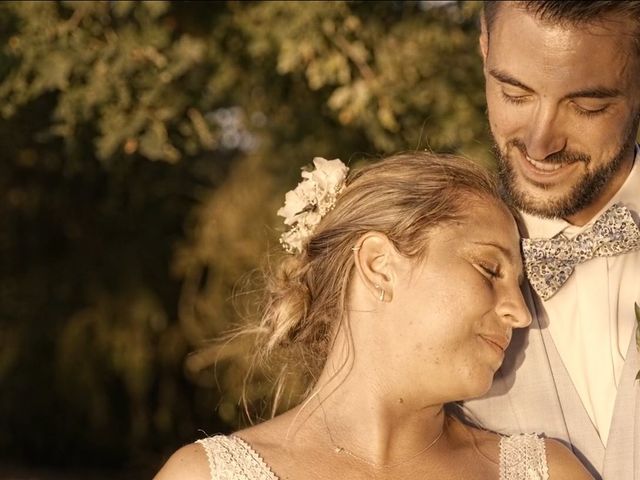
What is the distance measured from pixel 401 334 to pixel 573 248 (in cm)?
48

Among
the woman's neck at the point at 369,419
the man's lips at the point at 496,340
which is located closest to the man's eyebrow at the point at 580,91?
the man's lips at the point at 496,340

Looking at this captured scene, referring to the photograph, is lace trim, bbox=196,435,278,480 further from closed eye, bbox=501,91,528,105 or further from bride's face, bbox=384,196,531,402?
closed eye, bbox=501,91,528,105

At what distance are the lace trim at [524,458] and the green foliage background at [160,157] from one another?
2.19 metres

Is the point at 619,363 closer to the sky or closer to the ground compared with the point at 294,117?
closer to the sky

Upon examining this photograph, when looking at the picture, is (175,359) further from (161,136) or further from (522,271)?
(522,271)

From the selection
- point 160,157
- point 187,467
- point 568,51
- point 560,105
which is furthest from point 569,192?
point 160,157

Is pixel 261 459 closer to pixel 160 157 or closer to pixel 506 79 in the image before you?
pixel 506 79

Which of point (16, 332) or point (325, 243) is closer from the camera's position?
point (325, 243)

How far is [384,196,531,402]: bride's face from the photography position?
8.46ft

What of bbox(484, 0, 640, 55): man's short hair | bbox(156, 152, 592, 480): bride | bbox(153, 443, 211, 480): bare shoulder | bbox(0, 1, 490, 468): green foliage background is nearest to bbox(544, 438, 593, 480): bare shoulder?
bbox(156, 152, 592, 480): bride

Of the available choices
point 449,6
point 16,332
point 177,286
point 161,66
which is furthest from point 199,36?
point 16,332

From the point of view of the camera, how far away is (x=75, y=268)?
291 inches

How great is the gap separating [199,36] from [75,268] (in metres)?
2.48

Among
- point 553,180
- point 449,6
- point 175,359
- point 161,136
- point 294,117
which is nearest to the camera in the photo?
point 553,180
